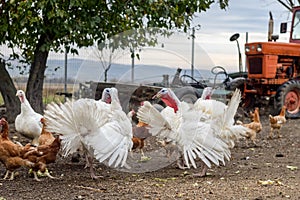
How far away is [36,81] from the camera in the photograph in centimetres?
1097

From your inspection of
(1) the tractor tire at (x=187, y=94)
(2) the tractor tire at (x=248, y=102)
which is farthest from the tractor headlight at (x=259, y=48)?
(1) the tractor tire at (x=187, y=94)

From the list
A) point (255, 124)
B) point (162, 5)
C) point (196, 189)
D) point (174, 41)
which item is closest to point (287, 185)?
point (196, 189)

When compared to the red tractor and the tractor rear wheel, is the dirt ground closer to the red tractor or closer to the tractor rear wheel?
the tractor rear wheel

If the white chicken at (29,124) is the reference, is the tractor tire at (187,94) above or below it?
above

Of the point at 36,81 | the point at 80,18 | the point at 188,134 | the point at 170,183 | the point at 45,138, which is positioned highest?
the point at 80,18

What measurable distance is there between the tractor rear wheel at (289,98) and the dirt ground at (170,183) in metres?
5.59

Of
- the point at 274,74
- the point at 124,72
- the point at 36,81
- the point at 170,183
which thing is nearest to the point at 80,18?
the point at 124,72

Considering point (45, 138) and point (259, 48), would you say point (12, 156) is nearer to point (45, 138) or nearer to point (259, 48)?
point (45, 138)

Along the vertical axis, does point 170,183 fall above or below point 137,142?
below

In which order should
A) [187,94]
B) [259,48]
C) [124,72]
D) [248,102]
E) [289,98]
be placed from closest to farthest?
1. [124,72]
2. [187,94]
3. [259,48]
4. [289,98]
5. [248,102]

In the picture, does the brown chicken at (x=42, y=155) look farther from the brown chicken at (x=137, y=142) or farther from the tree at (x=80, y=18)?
the tree at (x=80, y=18)

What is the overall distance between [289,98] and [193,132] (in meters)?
7.85

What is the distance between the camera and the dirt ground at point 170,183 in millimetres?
5023

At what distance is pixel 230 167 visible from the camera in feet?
21.5
